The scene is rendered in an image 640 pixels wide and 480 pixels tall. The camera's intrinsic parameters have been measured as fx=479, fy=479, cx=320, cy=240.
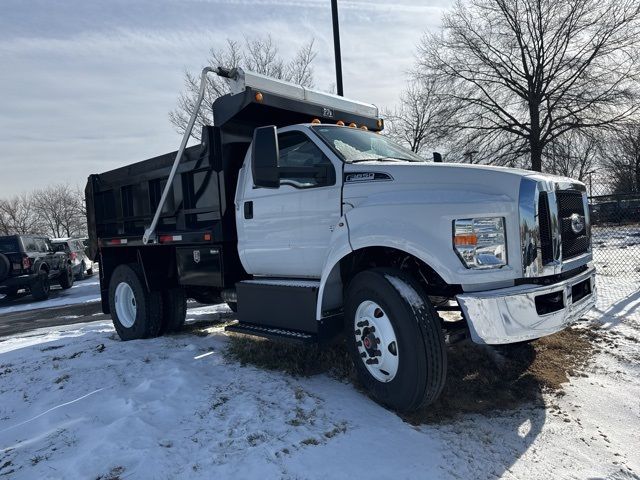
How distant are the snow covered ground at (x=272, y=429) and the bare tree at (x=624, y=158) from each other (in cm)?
1488

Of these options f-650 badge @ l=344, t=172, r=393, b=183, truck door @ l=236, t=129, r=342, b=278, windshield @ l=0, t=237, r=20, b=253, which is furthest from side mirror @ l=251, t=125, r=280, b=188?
windshield @ l=0, t=237, r=20, b=253

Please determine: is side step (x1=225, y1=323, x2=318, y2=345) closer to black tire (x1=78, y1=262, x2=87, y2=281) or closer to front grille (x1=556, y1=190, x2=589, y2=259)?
front grille (x1=556, y1=190, x2=589, y2=259)

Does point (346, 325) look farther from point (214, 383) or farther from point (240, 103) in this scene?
point (240, 103)

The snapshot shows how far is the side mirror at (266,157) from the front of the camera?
3.72 metres

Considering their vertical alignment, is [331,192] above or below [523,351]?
above

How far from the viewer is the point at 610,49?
19203 millimetres

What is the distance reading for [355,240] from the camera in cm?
369

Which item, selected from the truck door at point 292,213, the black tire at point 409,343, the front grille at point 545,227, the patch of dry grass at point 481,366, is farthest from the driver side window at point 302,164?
the patch of dry grass at point 481,366

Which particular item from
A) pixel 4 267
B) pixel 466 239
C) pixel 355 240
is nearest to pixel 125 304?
pixel 355 240

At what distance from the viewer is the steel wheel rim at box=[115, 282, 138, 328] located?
6.56m

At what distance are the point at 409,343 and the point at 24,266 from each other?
14.0 metres

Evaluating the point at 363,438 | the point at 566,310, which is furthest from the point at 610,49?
the point at 363,438

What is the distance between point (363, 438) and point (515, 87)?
21957 mm

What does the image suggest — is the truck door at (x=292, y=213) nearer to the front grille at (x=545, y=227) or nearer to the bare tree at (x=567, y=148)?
the front grille at (x=545, y=227)
